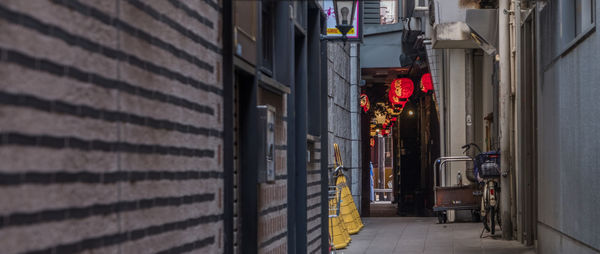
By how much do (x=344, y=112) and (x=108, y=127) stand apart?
16269 millimetres

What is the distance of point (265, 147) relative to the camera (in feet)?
20.0

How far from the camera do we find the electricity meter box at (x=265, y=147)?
234 inches

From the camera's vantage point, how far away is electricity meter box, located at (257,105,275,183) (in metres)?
5.95

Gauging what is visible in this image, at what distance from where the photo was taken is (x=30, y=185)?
2.44 m

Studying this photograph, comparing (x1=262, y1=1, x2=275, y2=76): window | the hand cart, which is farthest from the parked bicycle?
(x1=262, y1=1, x2=275, y2=76): window

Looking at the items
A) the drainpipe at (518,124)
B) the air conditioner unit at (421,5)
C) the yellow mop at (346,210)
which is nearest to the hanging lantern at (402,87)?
the air conditioner unit at (421,5)

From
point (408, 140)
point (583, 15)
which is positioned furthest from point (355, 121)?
point (408, 140)

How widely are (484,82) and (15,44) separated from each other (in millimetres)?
19702

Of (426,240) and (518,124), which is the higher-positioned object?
(518,124)

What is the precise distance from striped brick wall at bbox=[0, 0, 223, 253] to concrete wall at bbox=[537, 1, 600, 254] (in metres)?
4.75

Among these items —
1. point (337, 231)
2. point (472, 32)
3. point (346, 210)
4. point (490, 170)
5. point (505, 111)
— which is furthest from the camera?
point (472, 32)

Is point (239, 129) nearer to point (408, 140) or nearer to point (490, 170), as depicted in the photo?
point (490, 170)

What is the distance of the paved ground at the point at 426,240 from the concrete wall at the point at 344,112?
1576mm

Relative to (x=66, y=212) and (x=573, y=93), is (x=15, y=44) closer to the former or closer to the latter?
(x=66, y=212)
